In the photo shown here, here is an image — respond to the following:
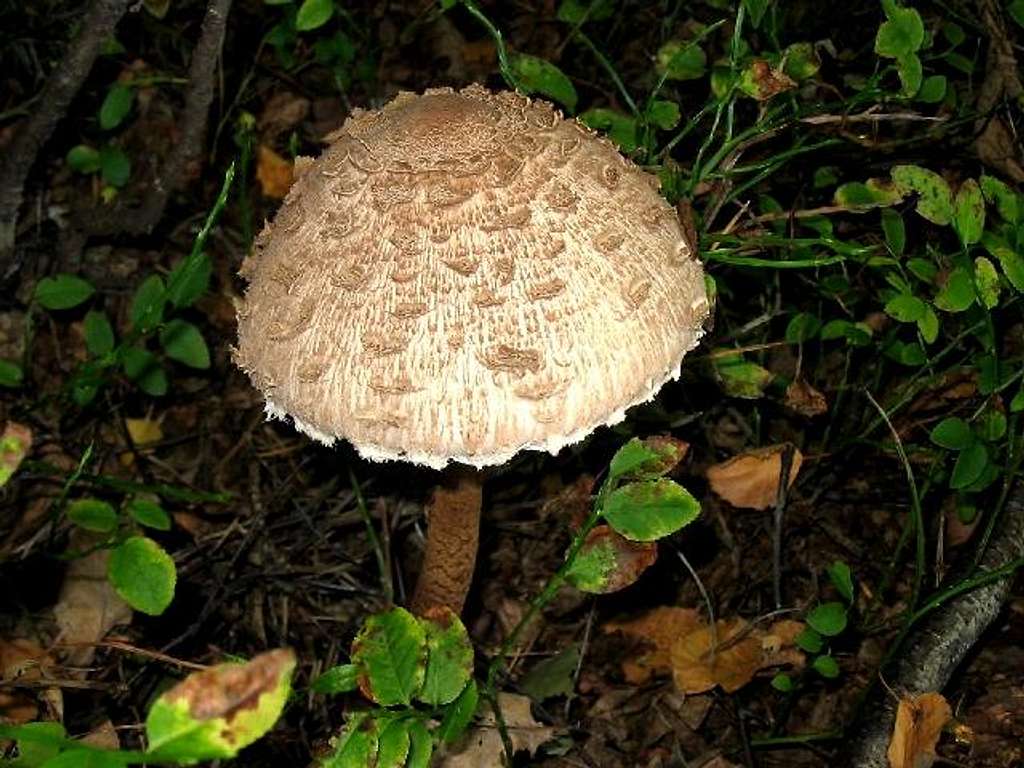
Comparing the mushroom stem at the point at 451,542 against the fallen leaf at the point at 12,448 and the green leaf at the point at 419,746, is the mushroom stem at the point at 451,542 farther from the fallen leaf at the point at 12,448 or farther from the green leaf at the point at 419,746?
the fallen leaf at the point at 12,448

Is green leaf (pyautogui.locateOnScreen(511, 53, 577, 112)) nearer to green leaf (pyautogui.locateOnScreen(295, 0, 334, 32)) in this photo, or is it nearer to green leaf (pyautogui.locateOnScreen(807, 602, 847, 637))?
green leaf (pyautogui.locateOnScreen(295, 0, 334, 32))

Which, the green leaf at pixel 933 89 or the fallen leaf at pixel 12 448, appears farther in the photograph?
the green leaf at pixel 933 89

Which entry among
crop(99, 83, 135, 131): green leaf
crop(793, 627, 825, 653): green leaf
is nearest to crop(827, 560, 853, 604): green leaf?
crop(793, 627, 825, 653): green leaf

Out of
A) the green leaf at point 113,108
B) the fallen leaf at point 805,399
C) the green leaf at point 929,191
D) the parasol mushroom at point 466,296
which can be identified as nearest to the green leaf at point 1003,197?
the green leaf at point 929,191

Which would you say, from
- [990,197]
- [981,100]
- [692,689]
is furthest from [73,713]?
[981,100]

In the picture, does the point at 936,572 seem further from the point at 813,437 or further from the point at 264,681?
the point at 264,681
